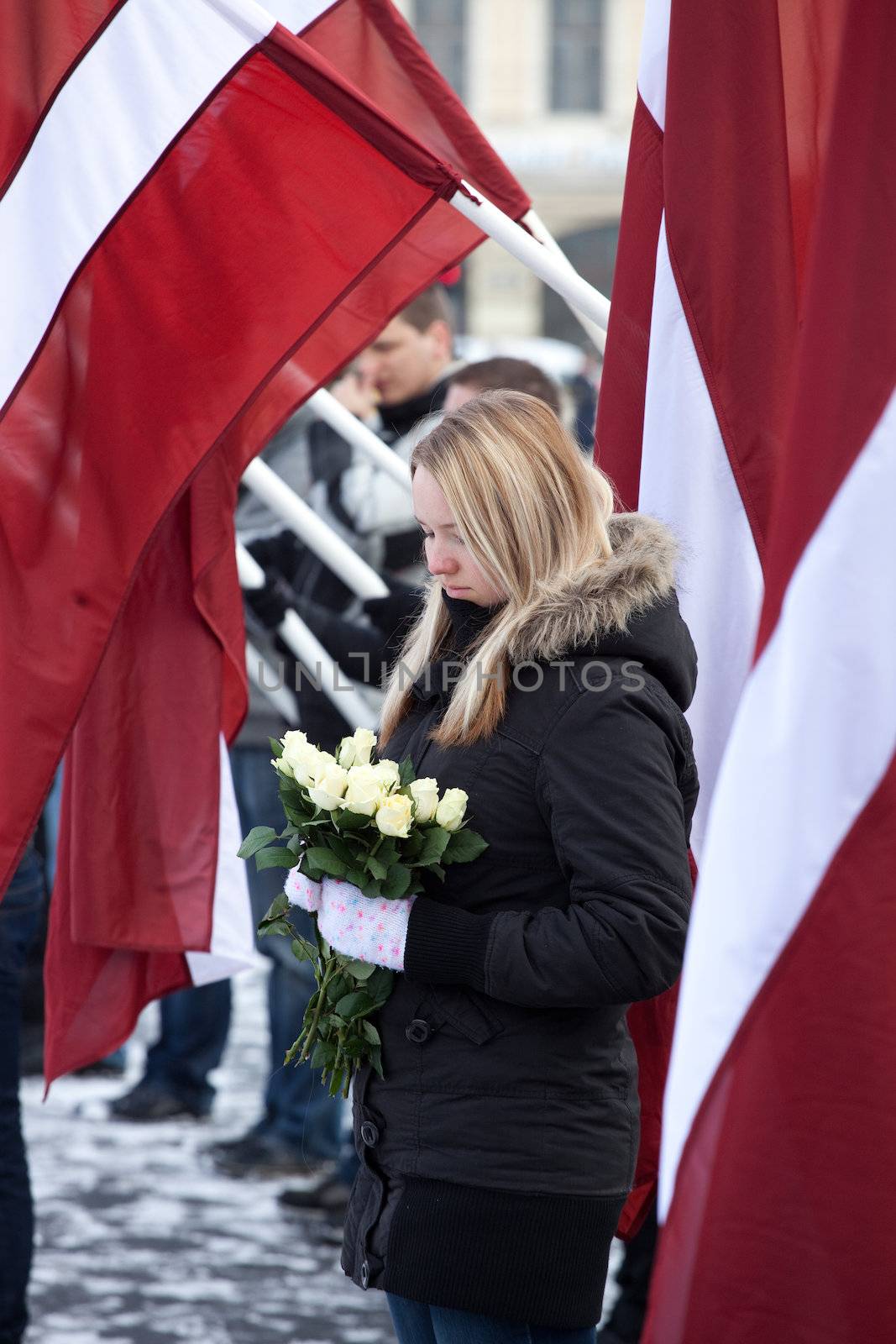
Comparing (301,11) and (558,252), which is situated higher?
(301,11)

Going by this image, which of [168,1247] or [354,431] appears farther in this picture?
[168,1247]

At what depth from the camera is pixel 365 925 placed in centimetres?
221

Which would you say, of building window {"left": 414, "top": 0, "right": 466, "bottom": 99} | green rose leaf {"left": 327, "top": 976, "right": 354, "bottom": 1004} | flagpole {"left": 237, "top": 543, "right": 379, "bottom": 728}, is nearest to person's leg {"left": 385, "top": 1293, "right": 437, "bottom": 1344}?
green rose leaf {"left": 327, "top": 976, "right": 354, "bottom": 1004}

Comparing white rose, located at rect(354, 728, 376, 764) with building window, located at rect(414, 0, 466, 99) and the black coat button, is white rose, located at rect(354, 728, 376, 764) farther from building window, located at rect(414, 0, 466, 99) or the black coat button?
building window, located at rect(414, 0, 466, 99)

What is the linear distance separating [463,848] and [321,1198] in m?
2.51

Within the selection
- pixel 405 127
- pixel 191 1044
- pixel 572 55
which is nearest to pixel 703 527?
pixel 405 127

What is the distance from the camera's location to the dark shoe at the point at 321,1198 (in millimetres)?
4316

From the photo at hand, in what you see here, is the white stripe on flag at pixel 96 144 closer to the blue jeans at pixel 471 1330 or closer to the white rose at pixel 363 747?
the white rose at pixel 363 747

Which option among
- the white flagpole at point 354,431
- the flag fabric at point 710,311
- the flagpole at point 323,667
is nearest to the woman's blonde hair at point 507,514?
the flag fabric at point 710,311

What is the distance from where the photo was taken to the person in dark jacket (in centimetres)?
208

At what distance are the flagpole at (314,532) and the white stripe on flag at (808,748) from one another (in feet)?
6.37

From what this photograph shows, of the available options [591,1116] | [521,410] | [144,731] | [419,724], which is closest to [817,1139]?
[591,1116]

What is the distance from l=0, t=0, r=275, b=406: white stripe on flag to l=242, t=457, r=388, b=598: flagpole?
766 mm

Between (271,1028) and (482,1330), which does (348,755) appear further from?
(271,1028)
